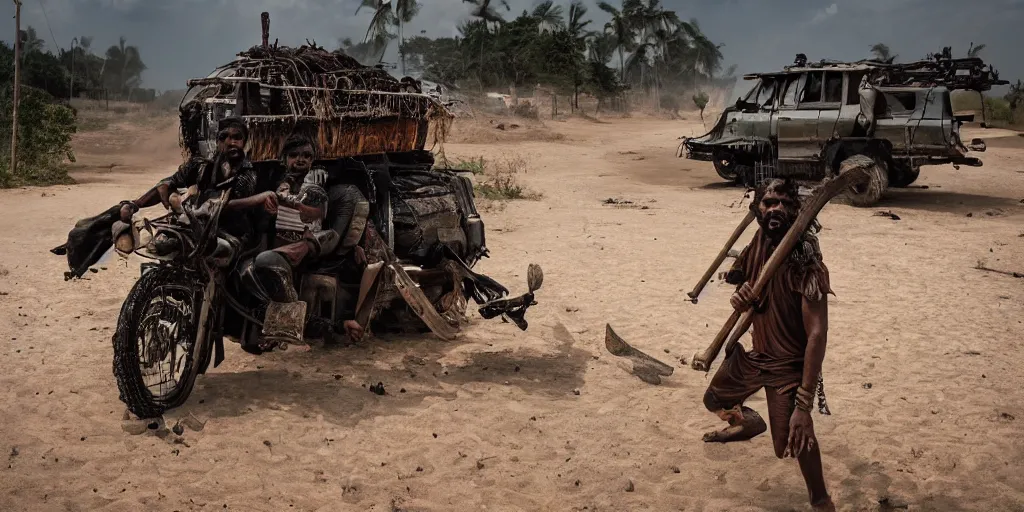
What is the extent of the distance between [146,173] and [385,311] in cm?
1565

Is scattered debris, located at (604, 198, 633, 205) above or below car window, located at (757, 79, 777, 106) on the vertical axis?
below

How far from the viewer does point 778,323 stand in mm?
3875

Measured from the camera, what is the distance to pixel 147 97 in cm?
4981

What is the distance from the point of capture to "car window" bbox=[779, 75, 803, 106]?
53.0ft

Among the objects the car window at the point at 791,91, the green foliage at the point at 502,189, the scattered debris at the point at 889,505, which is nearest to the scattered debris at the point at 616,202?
the green foliage at the point at 502,189

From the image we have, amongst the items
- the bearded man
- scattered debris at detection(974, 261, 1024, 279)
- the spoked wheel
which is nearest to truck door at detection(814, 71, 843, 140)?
scattered debris at detection(974, 261, 1024, 279)

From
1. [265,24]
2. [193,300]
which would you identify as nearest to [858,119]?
[265,24]

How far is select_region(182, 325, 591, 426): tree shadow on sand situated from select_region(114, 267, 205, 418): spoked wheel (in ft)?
0.86

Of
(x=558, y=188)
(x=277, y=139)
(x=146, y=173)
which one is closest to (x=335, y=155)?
(x=277, y=139)

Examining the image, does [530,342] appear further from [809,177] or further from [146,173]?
[146,173]

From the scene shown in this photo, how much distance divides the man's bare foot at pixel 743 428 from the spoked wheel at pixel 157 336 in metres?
2.91

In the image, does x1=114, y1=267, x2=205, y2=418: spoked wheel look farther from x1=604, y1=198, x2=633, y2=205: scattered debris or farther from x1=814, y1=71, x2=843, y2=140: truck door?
x1=814, y1=71, x2=843, y2=140: truck door

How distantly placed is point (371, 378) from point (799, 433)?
3.08 meters

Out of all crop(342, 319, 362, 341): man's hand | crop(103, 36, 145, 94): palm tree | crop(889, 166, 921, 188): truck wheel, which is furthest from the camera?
crop(103, 36, 145, 94): palm tree
